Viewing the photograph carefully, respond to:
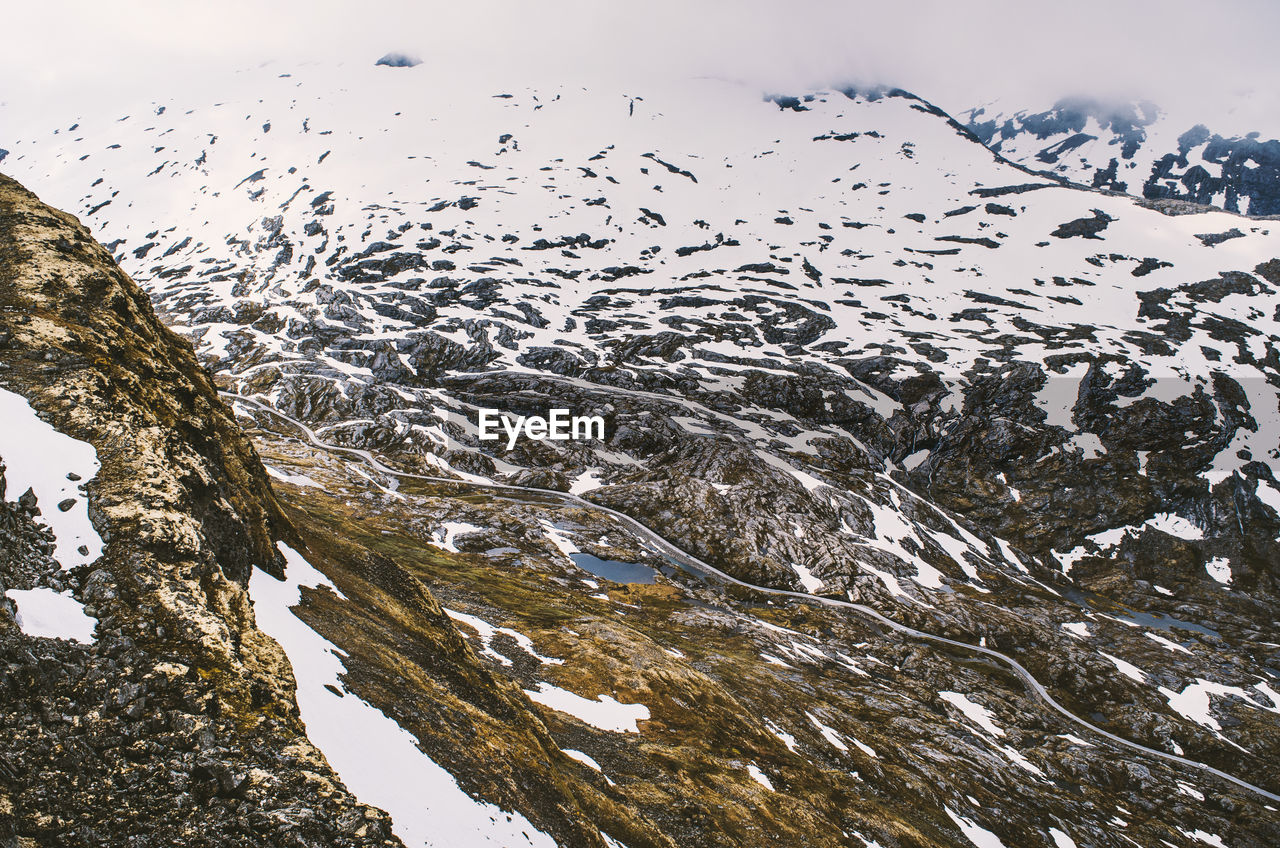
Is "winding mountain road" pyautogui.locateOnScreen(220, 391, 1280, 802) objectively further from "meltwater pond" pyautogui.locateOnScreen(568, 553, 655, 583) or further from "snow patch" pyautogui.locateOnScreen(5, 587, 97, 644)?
"snow patch" pyautogui.locateOnScreen(5, 587, 97, 644)

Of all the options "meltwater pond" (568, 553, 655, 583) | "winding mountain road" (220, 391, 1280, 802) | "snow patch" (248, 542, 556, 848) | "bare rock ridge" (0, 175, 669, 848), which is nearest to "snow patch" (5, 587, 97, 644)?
"bare rock ridge" (0, 175, 669, 848)

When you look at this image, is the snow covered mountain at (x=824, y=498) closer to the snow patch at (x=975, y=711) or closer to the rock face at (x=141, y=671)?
the snow patch at (x=975, y=711)

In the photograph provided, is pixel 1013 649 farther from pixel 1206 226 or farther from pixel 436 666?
pixel 1206 226

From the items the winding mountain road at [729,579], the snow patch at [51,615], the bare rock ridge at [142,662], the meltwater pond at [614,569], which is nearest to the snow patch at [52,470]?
the bare rock ridge at [142,662]

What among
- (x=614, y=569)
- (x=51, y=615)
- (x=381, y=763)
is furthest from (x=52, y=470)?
(x=614, y=569)

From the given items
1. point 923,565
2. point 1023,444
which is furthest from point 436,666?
point 1023,444

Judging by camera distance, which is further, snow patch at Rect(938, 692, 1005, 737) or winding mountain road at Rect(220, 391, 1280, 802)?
winding mountain road at Rect(220, 391, 1280, 802)

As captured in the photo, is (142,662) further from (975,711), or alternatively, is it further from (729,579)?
(729,579)
